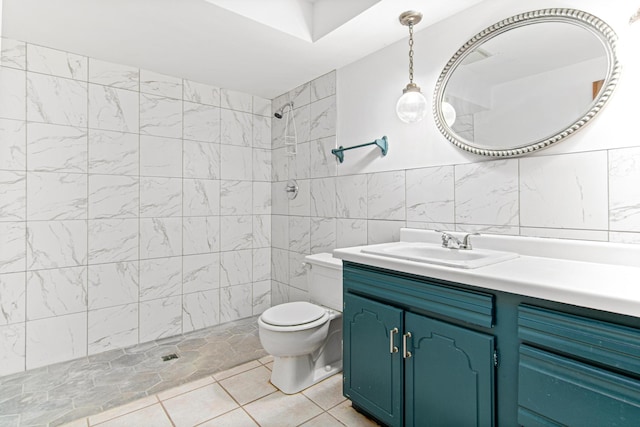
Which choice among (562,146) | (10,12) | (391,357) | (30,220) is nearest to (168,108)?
(10,12)

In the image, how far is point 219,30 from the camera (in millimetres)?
2043

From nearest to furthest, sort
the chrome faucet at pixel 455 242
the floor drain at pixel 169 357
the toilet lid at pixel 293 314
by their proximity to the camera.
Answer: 1. the chrome faucet at pixel 455 242
2. the toilet lid at pixel 293 314
3. the floor drain at pixel 169 357

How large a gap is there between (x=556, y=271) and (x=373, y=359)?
85cm

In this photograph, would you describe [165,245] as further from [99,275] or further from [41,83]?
[41,83]

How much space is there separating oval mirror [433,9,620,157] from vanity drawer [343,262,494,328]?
0.79m

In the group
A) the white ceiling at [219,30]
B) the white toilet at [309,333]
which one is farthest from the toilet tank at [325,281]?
the white ceiling at [219,30]

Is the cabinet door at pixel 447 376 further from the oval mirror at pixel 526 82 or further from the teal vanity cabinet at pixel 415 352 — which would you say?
the oval mirror at pixel 526 82

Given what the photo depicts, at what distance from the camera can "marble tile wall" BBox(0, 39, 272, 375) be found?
2.19 metres

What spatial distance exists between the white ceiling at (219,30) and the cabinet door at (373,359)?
1560 millimetres

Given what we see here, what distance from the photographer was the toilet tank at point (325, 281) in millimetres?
2121

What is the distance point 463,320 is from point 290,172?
2.16 metres

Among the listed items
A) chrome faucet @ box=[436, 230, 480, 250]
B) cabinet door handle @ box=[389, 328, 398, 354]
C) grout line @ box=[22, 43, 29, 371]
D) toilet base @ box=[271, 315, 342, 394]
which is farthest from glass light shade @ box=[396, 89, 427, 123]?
grout line @ box=[22, 43, 29, 371]

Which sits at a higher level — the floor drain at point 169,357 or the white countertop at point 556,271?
the white countertop at point 556,271

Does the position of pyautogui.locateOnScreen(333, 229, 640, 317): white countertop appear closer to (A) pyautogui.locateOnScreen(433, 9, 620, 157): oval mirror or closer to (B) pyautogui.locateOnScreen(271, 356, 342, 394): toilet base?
(A) pyautogui.locateOnScreen(433, 9, 620, 157): oval mirror
